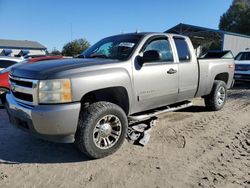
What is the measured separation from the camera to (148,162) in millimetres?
3828

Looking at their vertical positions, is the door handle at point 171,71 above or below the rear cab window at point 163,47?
below

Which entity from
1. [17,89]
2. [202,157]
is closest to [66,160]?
[17,89]

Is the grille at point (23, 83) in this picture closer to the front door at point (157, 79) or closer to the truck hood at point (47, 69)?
the truck hood at point (47, 69)

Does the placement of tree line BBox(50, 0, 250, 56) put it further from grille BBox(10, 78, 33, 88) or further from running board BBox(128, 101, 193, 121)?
grille BBox(10, 78, 33, 88)

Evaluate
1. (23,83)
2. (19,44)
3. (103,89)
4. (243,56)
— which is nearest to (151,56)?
(103,89)

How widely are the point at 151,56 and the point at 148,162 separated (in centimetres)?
172

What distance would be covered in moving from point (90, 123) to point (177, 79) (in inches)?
86.6

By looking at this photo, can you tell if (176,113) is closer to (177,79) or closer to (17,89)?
(177,79)

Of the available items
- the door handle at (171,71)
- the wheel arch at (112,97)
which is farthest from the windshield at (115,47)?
the door handle at (171,71)

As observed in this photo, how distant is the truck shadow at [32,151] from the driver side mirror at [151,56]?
1882 millimetres

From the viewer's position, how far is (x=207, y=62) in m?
6.02

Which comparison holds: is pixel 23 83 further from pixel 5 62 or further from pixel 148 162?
pixel 5 62

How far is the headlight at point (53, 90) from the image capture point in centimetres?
348

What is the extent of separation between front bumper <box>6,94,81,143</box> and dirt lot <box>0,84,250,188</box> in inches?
20.0
